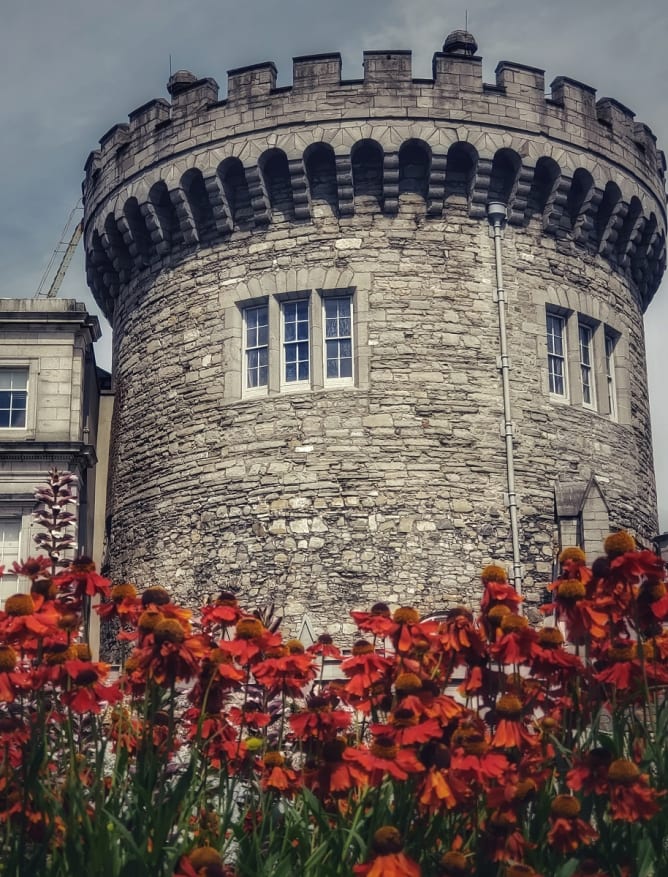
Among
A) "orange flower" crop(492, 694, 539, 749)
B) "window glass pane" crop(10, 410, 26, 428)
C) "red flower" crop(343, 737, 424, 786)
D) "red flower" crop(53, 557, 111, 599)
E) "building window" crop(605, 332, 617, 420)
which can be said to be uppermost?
"building window" crop(605, 332, 617, 420)

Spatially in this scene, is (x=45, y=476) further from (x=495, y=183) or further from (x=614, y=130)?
(x=614, y=130)

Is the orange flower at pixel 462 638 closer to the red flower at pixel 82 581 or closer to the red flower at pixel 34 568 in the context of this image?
the red flower at pixel 82 581

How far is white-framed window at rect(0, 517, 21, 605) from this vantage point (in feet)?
61.0

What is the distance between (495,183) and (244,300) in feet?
13.6

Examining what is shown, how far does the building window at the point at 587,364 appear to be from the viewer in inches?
757

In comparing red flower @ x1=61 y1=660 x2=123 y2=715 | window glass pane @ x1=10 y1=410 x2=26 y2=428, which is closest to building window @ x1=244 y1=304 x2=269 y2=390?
window glass pane @ x1=10 y1=410 x2=26 y2=428

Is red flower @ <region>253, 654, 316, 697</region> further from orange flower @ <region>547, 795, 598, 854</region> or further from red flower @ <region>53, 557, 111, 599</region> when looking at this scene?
orange flower @ <region>547, 795, 598, 854</region>

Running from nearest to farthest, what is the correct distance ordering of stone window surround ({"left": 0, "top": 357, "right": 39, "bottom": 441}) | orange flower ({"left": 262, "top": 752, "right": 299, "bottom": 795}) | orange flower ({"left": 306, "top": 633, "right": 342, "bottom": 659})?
1. orange flower ({"left": 262, "top": 752, "right": 299, "bottom": 795})
2. orange flower ({"left": 306, "top": 633, "right": 342, "bottom": 659})
3. stone window surround ({"left": 0, "top": 357, "right": 39, "bottom": 441})

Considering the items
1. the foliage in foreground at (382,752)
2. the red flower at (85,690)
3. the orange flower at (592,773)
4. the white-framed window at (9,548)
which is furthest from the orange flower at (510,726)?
the white-framed window at (9,548)

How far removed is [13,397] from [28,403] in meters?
0.29

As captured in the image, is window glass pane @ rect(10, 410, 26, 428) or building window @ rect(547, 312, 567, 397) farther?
window glass pane @ rect(10, 410, 26, 428)

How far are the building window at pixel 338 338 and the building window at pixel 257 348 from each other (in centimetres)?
91

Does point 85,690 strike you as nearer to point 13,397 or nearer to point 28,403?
point 28,403

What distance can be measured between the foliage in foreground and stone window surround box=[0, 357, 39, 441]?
14706 mm
